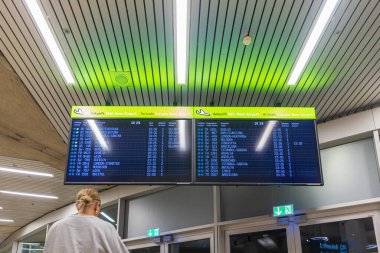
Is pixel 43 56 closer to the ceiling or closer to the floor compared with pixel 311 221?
closer to the ceiling

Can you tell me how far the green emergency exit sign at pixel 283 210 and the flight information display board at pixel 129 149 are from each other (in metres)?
1.89

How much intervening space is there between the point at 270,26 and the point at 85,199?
7.39 feet

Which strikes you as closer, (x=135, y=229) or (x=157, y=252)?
(x=157, y=252)

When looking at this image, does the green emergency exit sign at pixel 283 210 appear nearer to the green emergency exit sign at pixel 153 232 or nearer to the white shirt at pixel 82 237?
the green emergency exit sign at pixel 153 232

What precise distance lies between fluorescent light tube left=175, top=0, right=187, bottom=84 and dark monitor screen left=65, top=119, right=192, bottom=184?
52 centimetres

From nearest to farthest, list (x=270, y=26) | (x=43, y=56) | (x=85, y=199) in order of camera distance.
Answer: (x=85, y=199)
(x=270, y=26)
(x=43, y=56)

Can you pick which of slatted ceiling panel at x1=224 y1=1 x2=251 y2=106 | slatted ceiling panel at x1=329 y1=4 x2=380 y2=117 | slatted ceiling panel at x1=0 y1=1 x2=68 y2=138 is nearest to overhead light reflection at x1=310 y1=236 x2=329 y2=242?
slatted ceiling panel at x1=329 y1=4 x2=380 y2=117

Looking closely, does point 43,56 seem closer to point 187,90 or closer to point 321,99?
point 187,90

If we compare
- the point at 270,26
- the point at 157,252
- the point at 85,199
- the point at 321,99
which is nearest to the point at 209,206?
the point at 157,252

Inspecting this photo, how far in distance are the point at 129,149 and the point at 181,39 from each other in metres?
1.25

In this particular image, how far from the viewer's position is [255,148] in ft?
13.3

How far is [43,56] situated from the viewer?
12.9ft

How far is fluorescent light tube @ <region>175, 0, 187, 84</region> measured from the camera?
3.28 metres

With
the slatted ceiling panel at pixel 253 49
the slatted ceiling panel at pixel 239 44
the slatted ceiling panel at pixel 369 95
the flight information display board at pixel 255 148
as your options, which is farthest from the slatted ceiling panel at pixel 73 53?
the slatted ceiling panel at pixel 369 95
